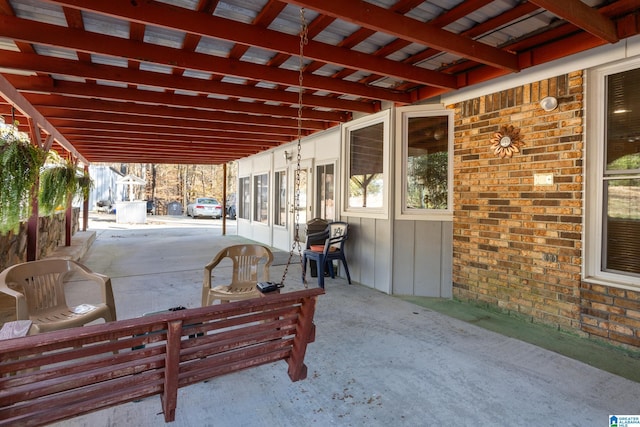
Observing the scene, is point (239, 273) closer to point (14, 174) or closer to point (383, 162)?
point (14, 174)

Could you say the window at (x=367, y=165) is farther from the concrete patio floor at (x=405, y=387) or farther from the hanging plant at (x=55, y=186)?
the hanging plant at (x=55, y=186)

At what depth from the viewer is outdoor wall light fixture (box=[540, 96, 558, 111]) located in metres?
3.32

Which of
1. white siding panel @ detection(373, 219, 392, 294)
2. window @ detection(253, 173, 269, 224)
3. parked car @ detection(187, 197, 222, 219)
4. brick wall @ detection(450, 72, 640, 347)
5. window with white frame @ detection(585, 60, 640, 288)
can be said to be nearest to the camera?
window with white frame @ detection(585, 60, 640, 288)

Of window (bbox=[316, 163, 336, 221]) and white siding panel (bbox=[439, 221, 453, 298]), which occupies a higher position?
window (bbox=[316, 163, 336, 221])

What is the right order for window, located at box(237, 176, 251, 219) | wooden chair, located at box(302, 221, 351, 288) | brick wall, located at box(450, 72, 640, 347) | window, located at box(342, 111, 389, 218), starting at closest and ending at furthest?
brick wall, located at box(450, 72, 640, 347) → window, located at box(342, 111, 389, 218) → wooden chair, located at box(302, 221, 351, 288) → window, located at box(237, 176, 251, 219)

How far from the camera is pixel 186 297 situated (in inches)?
176

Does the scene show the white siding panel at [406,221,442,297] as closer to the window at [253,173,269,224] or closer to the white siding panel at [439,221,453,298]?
the white siding panel at [439,221,453,298]

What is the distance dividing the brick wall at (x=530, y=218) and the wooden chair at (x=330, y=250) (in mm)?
1704

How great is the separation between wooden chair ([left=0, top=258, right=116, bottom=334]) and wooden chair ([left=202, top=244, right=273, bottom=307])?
0.82 metres

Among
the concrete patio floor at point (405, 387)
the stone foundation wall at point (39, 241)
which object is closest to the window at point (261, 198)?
the stone foundation wall at point (39, 241)

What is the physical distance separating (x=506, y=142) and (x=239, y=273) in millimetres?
3207

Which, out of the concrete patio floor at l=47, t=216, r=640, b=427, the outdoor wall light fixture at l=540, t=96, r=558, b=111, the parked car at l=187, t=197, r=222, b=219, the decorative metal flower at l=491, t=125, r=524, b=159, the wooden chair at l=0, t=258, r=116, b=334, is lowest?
the concrete patio floor at l=47, t=216, r=640, b=427

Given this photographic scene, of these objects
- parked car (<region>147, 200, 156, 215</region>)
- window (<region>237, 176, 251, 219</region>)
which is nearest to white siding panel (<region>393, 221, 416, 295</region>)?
window (<region>237, 176, 251, 219</region>)

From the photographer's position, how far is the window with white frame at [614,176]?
117 inches
